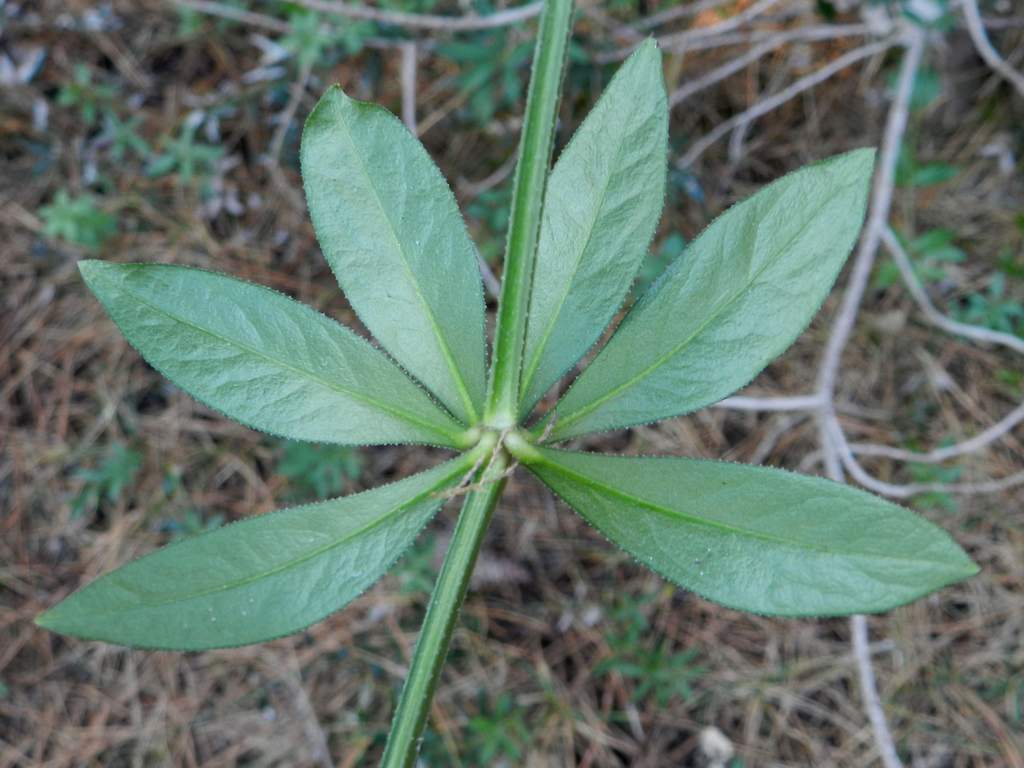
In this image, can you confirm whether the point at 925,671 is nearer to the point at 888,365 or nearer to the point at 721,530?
the point at 888,365

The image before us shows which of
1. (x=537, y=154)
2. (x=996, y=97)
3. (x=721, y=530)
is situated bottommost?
(x=721, y=530)

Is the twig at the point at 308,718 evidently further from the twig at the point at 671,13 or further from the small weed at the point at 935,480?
the twig at the point at 671,13

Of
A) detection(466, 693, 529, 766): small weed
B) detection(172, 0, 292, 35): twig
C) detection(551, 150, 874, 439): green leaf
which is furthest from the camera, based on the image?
detection(466, 693, 529, 766): small weed

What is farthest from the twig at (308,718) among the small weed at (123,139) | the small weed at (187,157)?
the small weed at (123,139)

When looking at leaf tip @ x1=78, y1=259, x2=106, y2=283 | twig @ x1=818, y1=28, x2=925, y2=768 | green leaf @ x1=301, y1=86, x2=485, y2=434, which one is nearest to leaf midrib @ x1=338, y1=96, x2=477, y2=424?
green leaf @ x1=301, y1=86, x2=485, y2=434

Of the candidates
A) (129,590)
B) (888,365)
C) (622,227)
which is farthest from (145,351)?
(888,365)

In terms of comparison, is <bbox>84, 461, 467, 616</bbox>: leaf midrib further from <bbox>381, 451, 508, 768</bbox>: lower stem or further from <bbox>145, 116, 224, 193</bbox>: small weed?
<bbox>145, 116, 224, 193</bbox>: small weed
